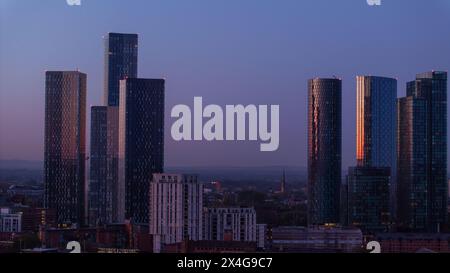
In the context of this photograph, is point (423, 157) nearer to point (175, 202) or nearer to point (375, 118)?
point (375, 118)

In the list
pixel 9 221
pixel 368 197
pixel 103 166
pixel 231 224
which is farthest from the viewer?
pixel 368 197

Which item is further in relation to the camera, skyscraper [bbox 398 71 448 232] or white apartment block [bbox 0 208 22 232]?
skyscraper [bbox 398 71 448 232]

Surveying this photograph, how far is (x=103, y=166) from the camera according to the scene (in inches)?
204

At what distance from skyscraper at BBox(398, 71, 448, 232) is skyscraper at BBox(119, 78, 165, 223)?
1.51 m

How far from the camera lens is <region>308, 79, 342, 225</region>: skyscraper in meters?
5.03

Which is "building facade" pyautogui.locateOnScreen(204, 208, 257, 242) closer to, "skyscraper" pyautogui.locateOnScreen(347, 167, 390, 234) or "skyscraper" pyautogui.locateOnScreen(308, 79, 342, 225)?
"skyscraper" pyautogui.locateOnScreen(308, 79, 342, 225)

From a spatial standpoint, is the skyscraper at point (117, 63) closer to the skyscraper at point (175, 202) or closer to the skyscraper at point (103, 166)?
the skyscraper at point (103, 166)

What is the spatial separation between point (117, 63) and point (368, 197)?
1.85 metres

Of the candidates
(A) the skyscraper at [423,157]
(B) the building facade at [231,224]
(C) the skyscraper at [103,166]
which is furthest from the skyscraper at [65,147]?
(A) the skyscraper at [423,157]

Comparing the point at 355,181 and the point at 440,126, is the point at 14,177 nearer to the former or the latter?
the point at 355,181

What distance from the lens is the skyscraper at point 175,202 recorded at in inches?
197

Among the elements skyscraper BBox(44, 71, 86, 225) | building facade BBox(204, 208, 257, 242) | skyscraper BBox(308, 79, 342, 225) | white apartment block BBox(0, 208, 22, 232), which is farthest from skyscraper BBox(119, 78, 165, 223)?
skyscraper BBox(308, 79, 342, 225)

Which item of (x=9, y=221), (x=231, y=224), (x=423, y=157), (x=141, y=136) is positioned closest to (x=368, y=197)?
(x=423, y=157)
